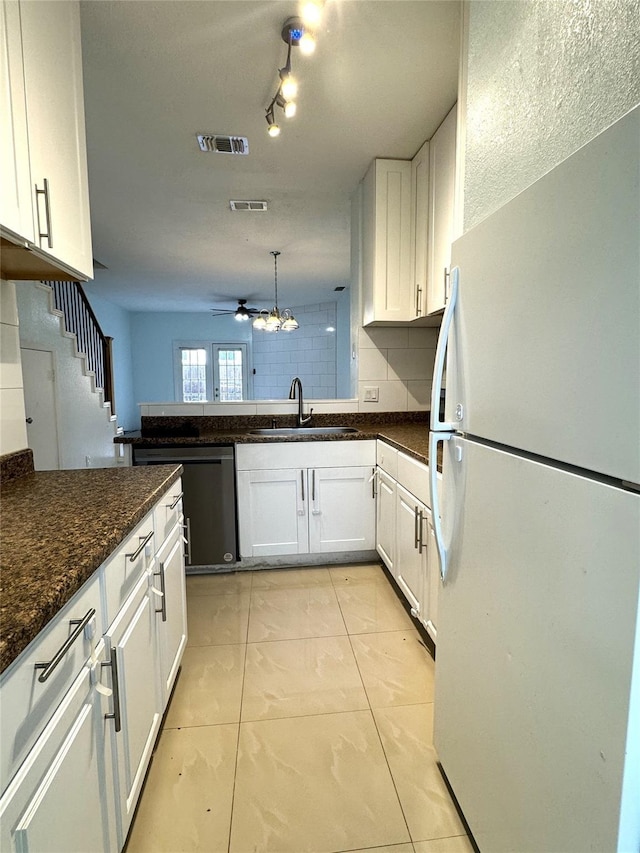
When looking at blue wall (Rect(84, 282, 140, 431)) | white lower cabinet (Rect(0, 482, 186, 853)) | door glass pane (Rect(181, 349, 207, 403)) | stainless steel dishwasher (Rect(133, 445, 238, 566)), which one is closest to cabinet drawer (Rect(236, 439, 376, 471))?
stainless steel dishwasher (Rect(133, 445, 238, 566))

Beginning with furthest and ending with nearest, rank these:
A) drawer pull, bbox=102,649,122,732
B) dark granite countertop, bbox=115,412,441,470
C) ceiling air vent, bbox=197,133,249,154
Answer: dark granite countertop, bbox=115,412,441,470
ceiling air vent, bbox=197,133,249,154
drawer pull, bbox=102,649,122,732

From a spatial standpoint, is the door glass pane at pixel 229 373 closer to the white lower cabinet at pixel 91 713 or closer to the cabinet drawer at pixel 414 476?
the cabinet drawer at pixel 414 476

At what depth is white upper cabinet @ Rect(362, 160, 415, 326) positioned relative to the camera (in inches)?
100

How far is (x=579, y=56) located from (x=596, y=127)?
157 mm

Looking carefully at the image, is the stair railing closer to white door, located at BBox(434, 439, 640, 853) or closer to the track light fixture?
the track light fixture

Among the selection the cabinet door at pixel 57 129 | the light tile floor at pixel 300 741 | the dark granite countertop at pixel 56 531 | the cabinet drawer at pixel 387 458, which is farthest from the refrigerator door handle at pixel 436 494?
the cabinet door at pixel 57 129

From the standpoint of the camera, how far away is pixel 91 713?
82 cm

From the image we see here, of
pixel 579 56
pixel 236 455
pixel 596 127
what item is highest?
pixel 579 56

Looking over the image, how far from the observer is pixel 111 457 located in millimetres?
4582

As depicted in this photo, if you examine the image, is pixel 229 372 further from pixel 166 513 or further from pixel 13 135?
pixel 13 135

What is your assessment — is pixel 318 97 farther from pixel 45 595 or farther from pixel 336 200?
pixel 45 595

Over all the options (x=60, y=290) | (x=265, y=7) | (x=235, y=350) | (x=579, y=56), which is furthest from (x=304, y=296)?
(x=579, y=56)

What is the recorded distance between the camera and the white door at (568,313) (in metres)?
0.58

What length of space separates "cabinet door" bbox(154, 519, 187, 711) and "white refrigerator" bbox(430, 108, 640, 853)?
0.93 m
